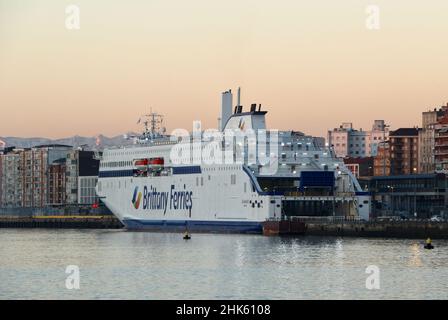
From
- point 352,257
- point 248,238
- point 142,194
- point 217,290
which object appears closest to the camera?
point 217,290

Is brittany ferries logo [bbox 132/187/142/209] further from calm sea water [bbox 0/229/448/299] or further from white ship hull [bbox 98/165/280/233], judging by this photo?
calm sea water [bbox 0/229/448/299]

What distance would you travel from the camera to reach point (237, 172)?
360 ft

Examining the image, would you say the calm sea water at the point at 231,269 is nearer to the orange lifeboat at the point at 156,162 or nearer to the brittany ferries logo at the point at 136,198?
the orange lifeboat at the point at 156,162

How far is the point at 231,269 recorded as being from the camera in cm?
7106

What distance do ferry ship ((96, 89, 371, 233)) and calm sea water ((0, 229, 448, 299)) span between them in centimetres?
682

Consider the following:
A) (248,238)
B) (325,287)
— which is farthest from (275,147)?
(325,287)

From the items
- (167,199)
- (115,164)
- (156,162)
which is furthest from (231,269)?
(115,164)

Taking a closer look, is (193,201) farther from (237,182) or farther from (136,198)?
(136,198)

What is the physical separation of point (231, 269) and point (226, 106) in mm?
57647

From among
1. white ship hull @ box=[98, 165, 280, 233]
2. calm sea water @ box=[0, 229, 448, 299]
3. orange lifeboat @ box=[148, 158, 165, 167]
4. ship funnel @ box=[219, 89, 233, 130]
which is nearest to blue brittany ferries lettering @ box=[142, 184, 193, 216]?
white ship hull @ box=[98, 165, 280, 233]

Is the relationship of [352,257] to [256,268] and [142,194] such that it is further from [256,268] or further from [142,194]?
[142,194]

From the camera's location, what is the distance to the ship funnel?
417 ft

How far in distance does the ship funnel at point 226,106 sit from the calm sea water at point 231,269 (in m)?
27.0
